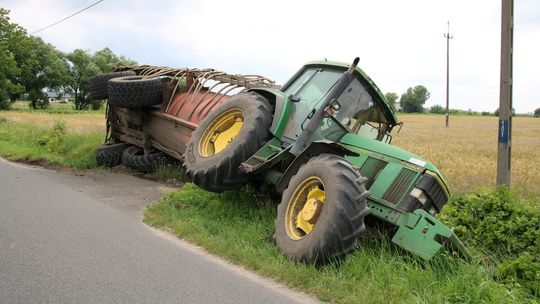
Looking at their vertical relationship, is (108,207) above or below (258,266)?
below

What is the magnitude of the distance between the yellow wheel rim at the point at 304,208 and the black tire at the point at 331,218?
1cm

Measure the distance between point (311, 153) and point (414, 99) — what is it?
88.5 meters

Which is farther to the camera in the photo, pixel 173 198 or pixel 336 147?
pixel 173 198

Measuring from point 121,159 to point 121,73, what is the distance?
221 cm

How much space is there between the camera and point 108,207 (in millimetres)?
7910

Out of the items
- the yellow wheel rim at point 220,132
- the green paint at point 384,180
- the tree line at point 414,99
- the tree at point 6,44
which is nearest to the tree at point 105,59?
the tree at point 6,44

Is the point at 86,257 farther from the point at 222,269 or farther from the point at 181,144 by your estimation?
the point at 181,144

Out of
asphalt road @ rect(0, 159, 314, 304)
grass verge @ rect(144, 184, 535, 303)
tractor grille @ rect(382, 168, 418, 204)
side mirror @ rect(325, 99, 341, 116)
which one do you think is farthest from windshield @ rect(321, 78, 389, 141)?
asphalt road @ rect(0, 159, 314, 304)

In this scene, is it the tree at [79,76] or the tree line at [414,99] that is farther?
the tree line at [414,99]

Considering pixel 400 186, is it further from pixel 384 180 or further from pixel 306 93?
pixel 306 93

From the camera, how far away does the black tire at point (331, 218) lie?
191 inches

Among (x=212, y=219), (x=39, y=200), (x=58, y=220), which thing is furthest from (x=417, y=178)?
(x=39, y=200)

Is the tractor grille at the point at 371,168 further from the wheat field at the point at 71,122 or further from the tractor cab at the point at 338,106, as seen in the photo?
the wheat field at the point at 71,122

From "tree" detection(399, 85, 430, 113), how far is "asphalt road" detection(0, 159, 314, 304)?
8687 centimetres
